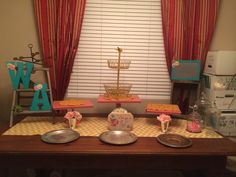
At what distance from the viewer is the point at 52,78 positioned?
2102 mm

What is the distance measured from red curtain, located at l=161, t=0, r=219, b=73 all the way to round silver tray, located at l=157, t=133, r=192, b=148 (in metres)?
0.79

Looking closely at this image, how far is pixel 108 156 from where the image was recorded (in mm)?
1392

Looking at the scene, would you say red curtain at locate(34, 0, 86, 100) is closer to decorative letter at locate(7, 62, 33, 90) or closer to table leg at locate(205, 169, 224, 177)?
decorative letter at locate(7, 62, 33, 90)

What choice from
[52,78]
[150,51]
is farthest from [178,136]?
[52,78]

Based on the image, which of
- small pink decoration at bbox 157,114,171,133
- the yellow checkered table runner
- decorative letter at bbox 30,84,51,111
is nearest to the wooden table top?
the yellow checkered table runner

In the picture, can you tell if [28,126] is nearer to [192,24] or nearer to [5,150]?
[5,150]

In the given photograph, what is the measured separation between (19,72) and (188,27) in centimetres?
157

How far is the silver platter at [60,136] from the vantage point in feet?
4.85

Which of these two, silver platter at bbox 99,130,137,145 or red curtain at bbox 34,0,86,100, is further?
red curtain at bbox 34,0,86,100

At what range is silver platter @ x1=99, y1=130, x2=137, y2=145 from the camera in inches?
58.4

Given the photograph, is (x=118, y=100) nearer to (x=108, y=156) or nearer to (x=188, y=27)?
(x=108, y=156)

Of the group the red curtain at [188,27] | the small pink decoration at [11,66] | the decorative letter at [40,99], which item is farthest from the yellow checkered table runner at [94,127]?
the red curtain at [188,27]

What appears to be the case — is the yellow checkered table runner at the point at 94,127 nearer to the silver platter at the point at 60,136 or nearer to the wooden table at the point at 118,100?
the silver platter at the point at 60,136

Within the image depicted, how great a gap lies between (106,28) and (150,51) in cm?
50
